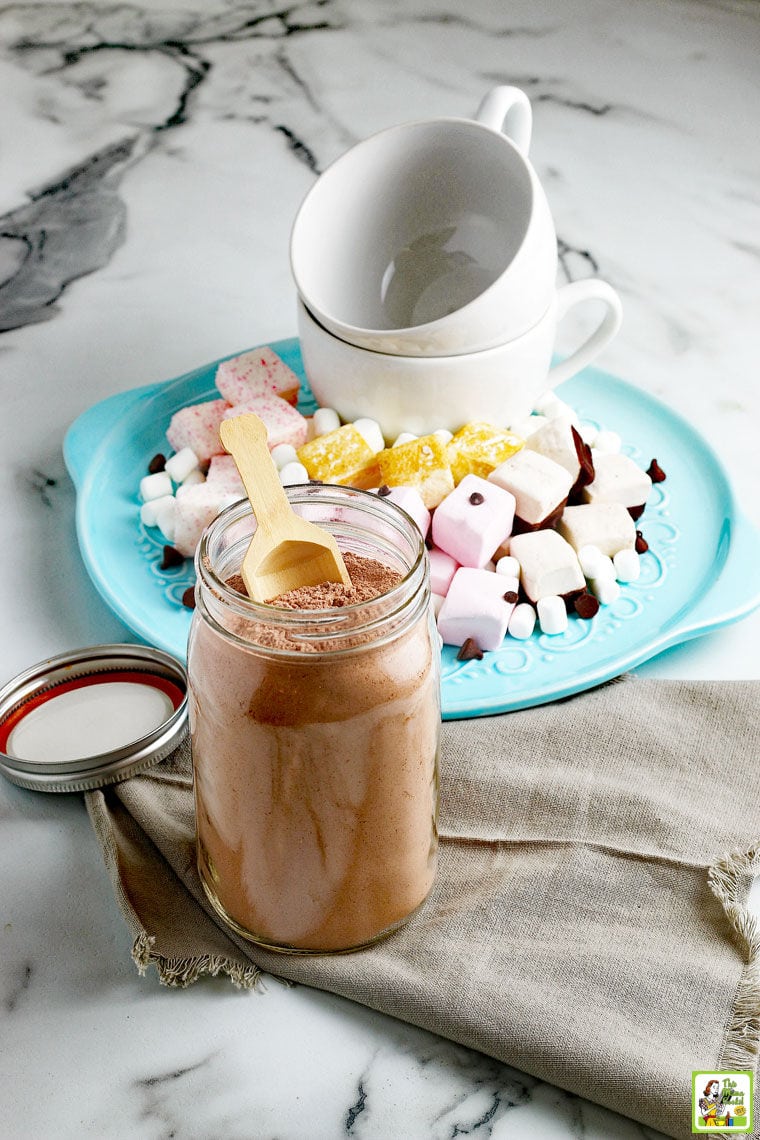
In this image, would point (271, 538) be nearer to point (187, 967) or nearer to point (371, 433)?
point (187, 967)

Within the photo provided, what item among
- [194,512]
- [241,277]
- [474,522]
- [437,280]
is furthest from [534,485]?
[241,277]

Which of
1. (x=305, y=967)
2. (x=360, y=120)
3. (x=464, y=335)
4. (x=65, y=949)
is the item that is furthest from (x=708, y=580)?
(x=360, y=120)

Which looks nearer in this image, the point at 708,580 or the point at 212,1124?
the point at 212,1124

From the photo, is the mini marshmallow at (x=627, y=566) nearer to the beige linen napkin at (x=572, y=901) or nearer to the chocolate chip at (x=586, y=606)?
the chocolate chip at (x=586, y=606)

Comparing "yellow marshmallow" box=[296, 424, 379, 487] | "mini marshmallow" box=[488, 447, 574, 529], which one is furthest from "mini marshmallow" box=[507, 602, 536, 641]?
"yellow marshmallow" box=[296, 424, 379, 487]

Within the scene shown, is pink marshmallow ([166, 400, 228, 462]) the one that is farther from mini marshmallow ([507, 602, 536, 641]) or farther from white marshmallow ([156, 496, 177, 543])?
mini marshmallow ([507, 602, 536, 641])

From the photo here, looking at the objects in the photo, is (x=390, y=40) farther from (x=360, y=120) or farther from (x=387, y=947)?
(x=387, y=947)
